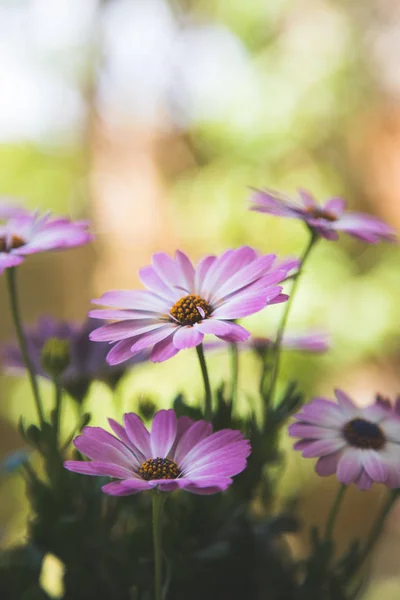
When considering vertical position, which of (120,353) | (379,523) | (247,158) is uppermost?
(247,158)

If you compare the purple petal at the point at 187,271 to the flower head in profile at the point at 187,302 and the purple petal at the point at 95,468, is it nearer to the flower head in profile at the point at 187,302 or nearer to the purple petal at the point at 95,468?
the flower head in profile at the point at 187,302

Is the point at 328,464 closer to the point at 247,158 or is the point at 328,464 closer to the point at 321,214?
the point at 321,214

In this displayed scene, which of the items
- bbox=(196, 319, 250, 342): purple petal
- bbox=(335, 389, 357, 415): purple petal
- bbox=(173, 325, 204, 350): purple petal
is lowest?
bbox=(335, 389, 357, 415): purple petal

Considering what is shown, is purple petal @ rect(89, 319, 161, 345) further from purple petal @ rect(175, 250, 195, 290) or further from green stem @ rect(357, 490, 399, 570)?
green stem @ rect(357, 490, 399, 570)

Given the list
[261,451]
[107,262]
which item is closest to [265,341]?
[261,451]

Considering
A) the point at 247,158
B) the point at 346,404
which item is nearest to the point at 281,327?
the point at 346,404

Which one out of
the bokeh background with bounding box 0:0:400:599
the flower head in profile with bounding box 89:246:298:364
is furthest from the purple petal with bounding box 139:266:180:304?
the bokeh background with bounding box 0:0:400:599

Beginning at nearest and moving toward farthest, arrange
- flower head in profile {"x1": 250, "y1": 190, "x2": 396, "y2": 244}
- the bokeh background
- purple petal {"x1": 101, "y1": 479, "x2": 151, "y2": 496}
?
1. purple petal {"x1": 101, "y1": 479, "x2": 151, "y2": 496}
2. flower head in profile {"x1": 250, "y1": 190, "x2": 396, "y2": 244}
3. the bokeh background
